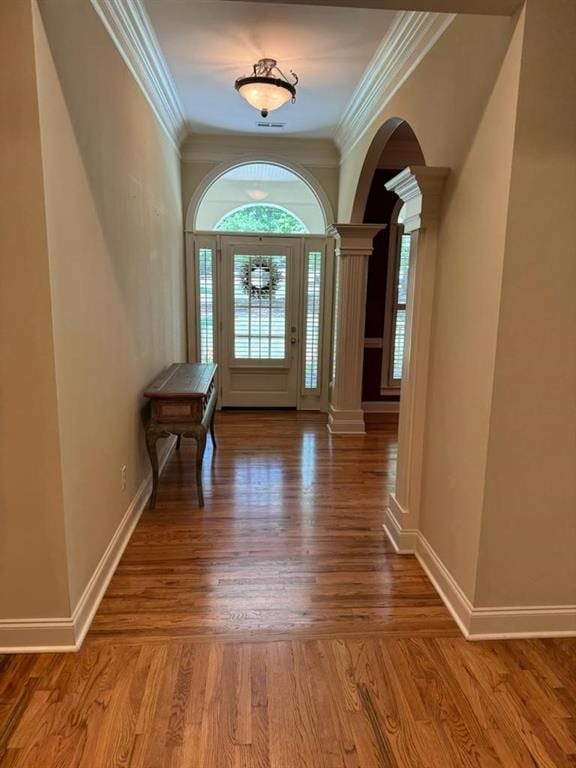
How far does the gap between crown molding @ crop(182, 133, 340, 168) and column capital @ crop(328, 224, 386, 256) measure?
122cm

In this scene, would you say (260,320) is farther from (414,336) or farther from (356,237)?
(414,336)

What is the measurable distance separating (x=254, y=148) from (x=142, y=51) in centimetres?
241

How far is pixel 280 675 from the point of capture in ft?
6.43

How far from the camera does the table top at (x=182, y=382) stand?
329cm

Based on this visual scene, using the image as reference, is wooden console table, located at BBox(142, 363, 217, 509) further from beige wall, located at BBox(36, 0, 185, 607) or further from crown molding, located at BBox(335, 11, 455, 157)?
crown molding, located at BBox(335, 11, 455, 157)

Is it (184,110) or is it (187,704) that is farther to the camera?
(184,110)

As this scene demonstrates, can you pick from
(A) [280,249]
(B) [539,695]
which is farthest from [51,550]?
(A) [280,249]

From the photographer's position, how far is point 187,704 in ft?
5.96

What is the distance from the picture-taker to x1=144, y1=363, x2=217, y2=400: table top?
3.29 m

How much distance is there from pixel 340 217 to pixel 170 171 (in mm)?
1864

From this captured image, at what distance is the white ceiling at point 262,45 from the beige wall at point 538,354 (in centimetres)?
143

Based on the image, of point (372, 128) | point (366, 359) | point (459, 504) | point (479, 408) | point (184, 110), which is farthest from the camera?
point (366, 359)

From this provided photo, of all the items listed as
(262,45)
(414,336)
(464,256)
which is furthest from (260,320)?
(464,256)

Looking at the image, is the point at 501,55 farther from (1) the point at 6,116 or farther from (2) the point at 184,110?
(2) the point at 184,110
